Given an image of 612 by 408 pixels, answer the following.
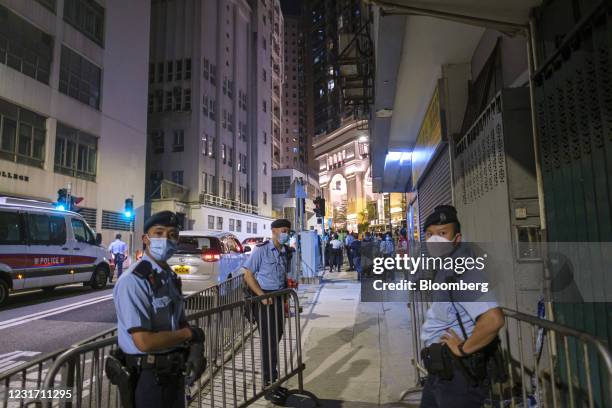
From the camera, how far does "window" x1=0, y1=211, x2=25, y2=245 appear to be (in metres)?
10.7

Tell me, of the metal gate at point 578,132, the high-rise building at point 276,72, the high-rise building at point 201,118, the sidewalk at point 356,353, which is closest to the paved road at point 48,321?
the sidewalk at point 356,353

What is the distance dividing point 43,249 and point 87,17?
56.9 feet

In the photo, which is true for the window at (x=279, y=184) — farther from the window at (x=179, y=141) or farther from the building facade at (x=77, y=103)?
the building facade at (x=77, y=103)

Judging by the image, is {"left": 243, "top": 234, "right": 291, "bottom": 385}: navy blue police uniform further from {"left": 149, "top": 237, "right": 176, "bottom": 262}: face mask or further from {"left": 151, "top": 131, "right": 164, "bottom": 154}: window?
{"left": 151, "top": 131, "right": 164, "bottom": 154}: window

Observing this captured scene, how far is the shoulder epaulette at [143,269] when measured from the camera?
2.52m

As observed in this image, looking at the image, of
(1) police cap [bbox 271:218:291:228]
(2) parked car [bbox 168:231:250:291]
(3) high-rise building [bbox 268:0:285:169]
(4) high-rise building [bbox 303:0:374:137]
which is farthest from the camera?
(3) high-rise building [bbox 268:0:285:169]

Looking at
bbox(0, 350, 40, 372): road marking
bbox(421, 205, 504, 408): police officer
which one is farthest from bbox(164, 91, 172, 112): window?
bbox(421, 205, 504, 408): police officer

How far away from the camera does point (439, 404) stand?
2.49 meters

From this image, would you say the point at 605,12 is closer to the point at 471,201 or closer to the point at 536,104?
the point at 536,104

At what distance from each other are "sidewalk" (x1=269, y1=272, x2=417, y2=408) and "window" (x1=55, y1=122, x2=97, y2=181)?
16.9 meters

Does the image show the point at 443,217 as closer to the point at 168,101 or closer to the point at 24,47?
the point at 24,47

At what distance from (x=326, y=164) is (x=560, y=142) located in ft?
418

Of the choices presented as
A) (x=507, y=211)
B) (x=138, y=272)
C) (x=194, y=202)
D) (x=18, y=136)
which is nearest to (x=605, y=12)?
(x=507, y=211)

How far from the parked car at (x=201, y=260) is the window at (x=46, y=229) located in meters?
3.68
